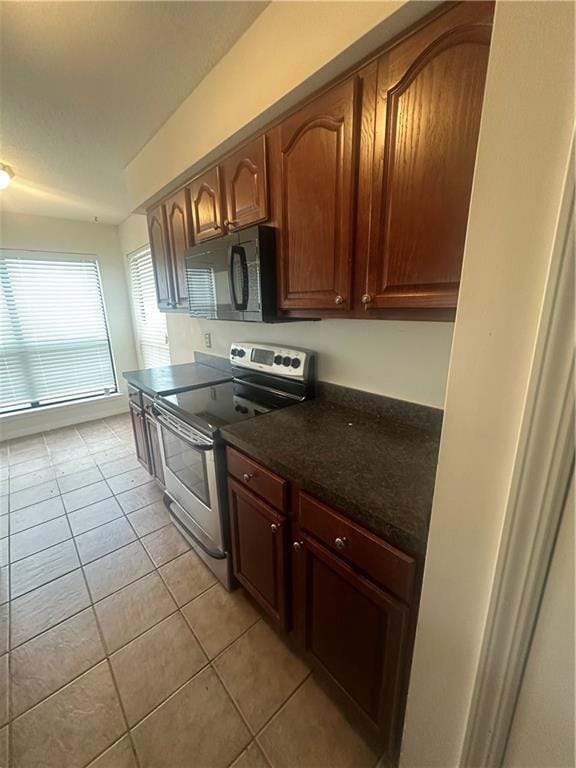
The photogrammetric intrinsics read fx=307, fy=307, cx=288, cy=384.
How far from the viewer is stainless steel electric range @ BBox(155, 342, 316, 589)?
1.42 meters

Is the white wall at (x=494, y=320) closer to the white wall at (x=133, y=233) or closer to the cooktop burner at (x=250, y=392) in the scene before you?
the cooktop burner at (x=250, y=392)

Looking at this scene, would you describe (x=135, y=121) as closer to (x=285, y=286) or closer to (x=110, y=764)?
(x=285, y=286)

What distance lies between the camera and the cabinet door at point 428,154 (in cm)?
73

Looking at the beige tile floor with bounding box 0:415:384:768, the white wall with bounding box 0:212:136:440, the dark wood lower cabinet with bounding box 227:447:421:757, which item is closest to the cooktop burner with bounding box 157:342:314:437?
the dark wood lower cabinet with bounding box 227:447:421:757

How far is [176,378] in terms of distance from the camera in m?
2.21

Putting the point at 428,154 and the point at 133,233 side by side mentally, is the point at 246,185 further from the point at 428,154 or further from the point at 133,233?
the point at 133,233

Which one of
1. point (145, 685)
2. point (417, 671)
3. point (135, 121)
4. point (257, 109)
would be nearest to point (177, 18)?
point (257, 109)

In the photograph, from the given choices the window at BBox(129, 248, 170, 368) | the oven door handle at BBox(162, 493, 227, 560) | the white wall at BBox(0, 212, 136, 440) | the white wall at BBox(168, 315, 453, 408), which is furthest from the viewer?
the window at BBox(129, 248, 170, 368)

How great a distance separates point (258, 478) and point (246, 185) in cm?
129

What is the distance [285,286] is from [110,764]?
1.81m

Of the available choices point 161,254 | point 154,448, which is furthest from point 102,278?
point 154,448

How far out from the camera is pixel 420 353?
1.25 meters

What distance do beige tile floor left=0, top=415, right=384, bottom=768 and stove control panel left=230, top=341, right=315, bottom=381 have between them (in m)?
1.21

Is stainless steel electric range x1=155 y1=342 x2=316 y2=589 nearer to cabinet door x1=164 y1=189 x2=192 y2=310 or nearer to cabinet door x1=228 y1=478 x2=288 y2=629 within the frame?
cabinet door x1=228 y1=478 x2=288 y2=629
